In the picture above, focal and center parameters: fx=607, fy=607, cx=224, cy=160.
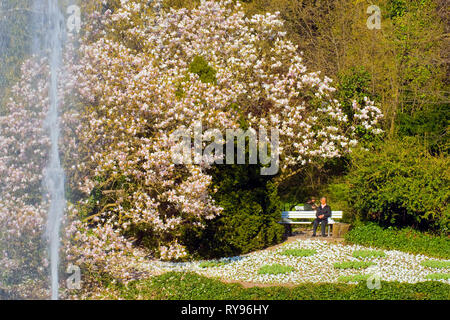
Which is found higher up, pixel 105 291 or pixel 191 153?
pixel 191 153

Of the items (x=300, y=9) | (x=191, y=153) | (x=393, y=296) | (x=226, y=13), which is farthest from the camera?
(x=300, y=9)

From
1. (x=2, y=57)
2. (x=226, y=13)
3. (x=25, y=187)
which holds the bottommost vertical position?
(x=25, y=187)

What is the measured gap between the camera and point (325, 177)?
1748cm

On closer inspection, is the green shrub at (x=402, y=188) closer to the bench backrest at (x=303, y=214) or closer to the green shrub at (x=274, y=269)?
the bench backrest at (x=303, y=214)

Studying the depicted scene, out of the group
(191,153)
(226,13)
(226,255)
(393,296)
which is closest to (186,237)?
(226,255)

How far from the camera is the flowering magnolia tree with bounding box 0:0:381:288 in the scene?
32.0 ft

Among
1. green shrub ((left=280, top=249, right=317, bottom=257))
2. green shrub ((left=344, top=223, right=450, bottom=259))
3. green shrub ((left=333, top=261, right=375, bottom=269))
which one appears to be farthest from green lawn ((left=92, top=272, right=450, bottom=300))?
green shrub ((left=344, top=223, right=450, bottom=259))

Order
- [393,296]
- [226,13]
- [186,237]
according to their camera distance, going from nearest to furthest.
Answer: [393,296] → [186,237] → [226,13]

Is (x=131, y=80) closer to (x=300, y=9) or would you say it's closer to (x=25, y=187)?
(x=25, y=187)

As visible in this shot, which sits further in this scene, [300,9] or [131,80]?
[300,9]

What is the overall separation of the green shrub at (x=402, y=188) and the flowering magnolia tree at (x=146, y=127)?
1.62 metres

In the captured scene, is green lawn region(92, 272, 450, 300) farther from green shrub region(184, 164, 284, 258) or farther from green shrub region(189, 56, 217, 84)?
green shrub region(189, 56, 217, 84)

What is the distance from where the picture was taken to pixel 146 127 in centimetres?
1128

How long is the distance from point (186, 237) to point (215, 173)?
1310 millimetres
